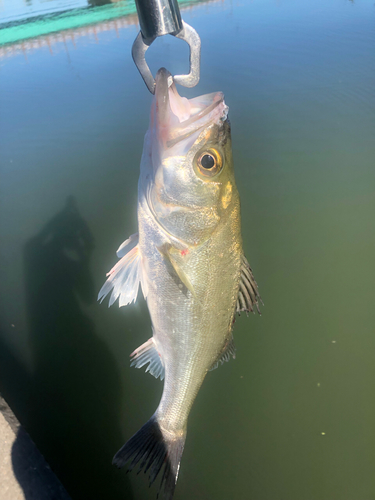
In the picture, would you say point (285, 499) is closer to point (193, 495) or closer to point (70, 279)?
point (193, 495)

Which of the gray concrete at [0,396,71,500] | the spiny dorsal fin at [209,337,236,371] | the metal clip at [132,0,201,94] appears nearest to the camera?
the metal clip at [132,0,201,94]

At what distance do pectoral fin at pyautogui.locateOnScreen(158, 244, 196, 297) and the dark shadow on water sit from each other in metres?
1.71

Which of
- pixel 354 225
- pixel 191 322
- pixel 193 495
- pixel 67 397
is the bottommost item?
pixel 193 495

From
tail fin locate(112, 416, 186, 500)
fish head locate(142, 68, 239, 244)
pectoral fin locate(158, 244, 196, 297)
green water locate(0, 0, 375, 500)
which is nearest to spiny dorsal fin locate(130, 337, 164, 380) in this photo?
tail fin locate(112, 416, 186, 500)

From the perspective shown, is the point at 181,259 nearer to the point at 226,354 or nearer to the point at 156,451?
the point at 226,354

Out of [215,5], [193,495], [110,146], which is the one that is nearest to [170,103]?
[193,495]

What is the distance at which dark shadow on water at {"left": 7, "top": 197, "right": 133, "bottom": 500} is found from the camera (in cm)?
215

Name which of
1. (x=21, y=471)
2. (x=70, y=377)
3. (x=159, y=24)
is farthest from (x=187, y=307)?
(x=70, y=377)

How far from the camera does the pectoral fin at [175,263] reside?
1.08 meters

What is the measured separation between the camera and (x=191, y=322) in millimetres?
1130

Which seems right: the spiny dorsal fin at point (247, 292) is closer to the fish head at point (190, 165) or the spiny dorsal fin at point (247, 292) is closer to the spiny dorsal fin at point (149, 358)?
the fish head at point (190, 165)

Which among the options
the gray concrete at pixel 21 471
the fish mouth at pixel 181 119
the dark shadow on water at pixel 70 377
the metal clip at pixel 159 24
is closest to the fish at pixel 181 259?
the fish mouth at pixel 181 119

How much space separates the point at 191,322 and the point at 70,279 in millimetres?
2181

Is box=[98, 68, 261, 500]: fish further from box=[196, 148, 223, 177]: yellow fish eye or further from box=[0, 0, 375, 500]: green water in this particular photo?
box=[0, 0, 375, 500]: green water
